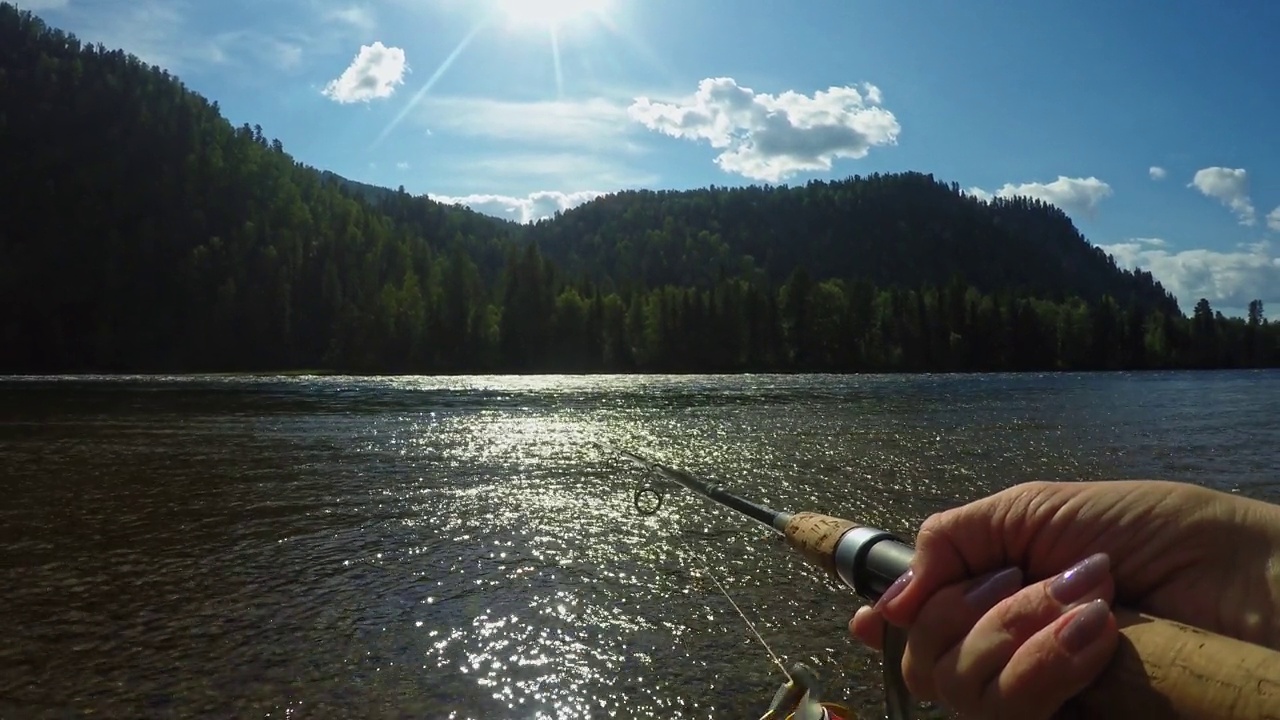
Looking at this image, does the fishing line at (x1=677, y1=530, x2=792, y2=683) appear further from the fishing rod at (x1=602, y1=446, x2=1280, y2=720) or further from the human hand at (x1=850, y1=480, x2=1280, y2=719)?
the fishing rod at (x1=602, y1=446, x2=1280, y2=720)

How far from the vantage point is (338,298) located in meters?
140

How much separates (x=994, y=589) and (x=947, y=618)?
113mm

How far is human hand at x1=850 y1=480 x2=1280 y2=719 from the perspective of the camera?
4.82ft

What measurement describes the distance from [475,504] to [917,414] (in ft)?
68.1

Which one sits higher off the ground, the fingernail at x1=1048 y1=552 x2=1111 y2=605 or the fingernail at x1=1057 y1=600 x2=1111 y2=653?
the fingernail at x1=1048 y1=552 x2=1111 y2=605

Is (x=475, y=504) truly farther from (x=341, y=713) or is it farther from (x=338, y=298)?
(x=338, y=298)

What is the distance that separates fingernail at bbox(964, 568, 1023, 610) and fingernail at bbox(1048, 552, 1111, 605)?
199mm

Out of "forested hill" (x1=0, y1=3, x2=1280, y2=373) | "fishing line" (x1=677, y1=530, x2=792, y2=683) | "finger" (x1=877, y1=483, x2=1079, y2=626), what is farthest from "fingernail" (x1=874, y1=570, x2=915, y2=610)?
"forested hill" (x1=0, y1=3, x2=1280, y2=373)

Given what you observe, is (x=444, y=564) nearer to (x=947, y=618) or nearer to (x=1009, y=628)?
(x=947, y=618)

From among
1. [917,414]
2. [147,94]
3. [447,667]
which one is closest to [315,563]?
[447,667]

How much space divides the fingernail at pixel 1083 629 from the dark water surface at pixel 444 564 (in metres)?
3.89

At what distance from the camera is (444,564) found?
8383 millimetres

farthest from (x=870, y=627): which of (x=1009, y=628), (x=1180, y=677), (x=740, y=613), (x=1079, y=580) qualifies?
(x=740, y=613)

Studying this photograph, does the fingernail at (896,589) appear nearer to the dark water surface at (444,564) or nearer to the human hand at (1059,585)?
the human hand at (1059,585)
